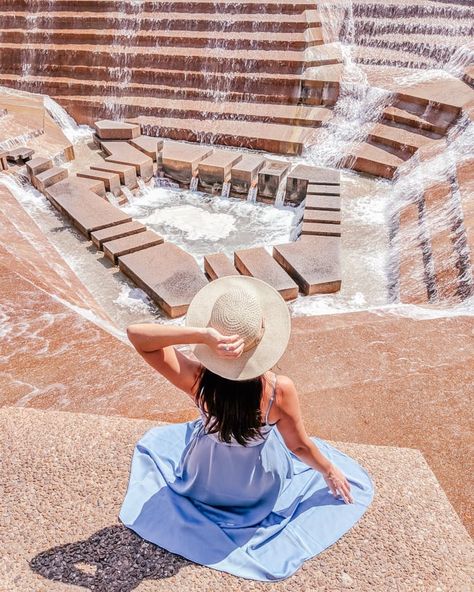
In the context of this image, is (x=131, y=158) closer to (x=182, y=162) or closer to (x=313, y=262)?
(x=182, y=162)

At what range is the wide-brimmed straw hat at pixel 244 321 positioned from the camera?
5.50 ft

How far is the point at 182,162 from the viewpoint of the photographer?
827cm

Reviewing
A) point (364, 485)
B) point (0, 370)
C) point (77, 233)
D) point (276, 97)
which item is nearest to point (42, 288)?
point (0, 370)

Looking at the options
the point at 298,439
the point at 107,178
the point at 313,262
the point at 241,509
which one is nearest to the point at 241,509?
the point at 241,509

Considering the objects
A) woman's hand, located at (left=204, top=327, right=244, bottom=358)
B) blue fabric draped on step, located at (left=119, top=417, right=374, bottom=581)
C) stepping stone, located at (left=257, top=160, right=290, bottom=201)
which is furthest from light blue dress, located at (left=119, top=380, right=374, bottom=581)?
stepping stone, located at (left=257, top=160, right=290, bottom=201)

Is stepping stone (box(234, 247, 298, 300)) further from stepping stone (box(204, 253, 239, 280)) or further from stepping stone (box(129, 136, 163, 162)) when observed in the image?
stepping stone (box(129, 136, 163, 162))

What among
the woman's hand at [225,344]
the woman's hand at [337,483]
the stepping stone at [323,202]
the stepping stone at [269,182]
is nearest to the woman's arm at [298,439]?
the woman's hand at [337,483]

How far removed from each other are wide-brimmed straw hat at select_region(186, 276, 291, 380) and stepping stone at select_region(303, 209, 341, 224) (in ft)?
16.9

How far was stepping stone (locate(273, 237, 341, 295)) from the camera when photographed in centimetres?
588

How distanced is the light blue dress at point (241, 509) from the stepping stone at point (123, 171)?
21.2ft

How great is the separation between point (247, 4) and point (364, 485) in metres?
11.1

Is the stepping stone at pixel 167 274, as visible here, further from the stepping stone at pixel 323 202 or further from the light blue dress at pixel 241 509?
the light blue dress at pixel 241 509

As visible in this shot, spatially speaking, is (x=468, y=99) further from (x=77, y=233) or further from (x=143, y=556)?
(x=143, y=556)

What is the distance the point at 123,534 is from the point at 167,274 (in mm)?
4062
